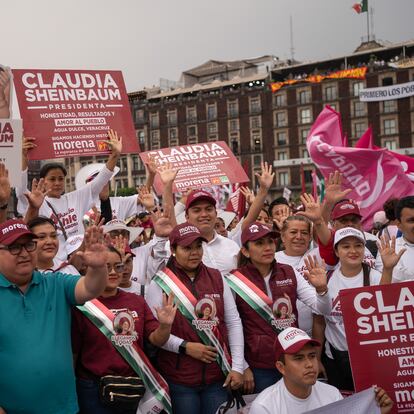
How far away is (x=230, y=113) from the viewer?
7325 centimetres

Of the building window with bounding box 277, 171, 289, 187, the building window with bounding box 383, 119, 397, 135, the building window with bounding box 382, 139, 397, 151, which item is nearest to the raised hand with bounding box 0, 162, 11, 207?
the building window with bounding box 382, 139, 397, 151

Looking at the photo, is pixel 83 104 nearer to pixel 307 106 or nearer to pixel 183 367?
pixel 183 367

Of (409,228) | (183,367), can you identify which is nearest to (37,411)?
(183,367)

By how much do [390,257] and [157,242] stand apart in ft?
5.91

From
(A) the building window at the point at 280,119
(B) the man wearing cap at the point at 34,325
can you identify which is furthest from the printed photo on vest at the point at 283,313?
(A) the building window at the point at 280,119

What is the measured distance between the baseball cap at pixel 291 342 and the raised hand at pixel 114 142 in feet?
9.76

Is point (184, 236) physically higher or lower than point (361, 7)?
lower

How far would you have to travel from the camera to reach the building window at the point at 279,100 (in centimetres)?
6962

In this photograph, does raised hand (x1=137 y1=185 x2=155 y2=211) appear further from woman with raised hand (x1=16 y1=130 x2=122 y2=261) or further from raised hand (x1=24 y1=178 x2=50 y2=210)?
raised hand (x1=24 y1=178 x2=50 y2=210)

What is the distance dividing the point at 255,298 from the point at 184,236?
682 mm

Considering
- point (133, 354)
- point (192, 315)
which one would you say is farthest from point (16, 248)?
point (192, 315)

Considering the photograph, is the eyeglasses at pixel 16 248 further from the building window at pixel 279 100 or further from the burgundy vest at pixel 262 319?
the building window at pixel 279 100

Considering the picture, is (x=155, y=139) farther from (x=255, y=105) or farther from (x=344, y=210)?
(x=344, y=210)

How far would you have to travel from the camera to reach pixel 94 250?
→ 10.7 ft
